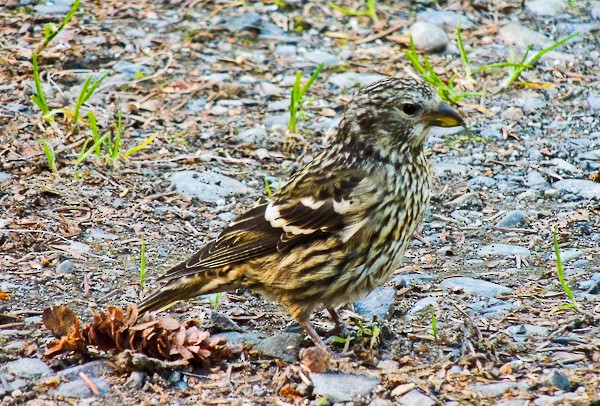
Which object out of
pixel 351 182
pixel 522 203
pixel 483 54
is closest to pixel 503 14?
pixel 483 54

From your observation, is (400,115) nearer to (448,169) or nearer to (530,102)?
(448,169)

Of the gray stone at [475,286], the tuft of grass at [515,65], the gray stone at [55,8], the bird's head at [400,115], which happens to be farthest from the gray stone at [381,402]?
the gray stone at [55,8]

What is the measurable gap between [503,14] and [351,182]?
15.5ft

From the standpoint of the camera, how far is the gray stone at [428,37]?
9008 millimetres

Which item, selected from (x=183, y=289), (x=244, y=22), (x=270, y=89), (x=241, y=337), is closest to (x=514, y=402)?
(x=241, y=337)

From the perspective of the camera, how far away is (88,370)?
15.8 feet

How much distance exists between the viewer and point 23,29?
8.72 m

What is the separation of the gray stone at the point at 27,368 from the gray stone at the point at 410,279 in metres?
2.08

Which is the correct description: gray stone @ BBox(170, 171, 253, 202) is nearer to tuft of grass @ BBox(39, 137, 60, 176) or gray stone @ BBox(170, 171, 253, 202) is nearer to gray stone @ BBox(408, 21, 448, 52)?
tuft of grass @ BBox(39, 137, 60, 176)

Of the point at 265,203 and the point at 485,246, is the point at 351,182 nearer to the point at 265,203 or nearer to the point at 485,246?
the point at 265,203

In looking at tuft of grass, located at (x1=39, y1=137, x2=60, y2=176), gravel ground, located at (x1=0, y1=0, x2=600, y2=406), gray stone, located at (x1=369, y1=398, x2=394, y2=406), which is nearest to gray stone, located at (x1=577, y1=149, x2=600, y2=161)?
gravel ground, located at (x1=0, y1=0, x2=600, y2=406)

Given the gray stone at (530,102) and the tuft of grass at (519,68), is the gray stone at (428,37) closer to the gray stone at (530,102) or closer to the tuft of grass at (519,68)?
the tuft of grass at (519,68)

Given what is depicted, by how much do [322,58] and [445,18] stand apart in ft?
4.59

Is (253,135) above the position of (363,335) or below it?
below
